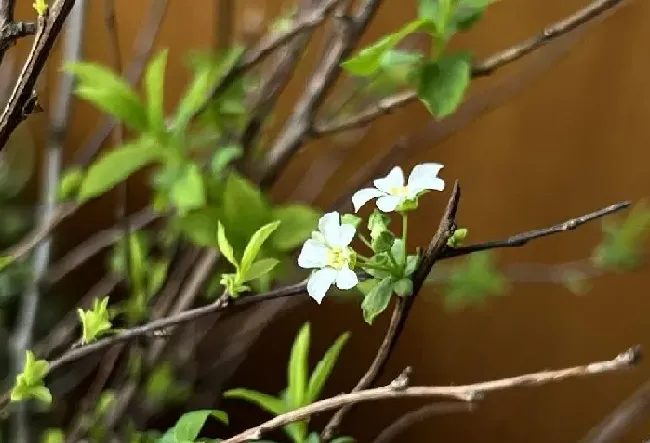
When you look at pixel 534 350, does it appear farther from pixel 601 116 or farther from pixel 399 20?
pixel 399 20

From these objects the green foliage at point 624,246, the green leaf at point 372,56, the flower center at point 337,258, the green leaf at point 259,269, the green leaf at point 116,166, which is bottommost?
the green foliage at point 624,246

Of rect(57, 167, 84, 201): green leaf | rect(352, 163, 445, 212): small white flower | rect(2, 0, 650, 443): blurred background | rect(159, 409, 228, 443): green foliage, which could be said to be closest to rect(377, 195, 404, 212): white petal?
rect(352, 163, 445, 212): small white flower

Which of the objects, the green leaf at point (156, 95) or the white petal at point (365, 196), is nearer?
the white petal at point (365, 196)

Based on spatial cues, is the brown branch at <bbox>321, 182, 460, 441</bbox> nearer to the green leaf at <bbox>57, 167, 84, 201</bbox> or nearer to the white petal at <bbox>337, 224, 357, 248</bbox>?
the white petal at <bbox>337, 224, 357, 248</bbox>

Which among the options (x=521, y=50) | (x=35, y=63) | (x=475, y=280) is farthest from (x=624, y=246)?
(x=35, y=63)

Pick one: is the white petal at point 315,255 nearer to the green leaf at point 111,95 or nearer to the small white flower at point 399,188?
the small white flower at point 399,188

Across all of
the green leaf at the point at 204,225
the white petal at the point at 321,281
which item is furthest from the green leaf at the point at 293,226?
the white petal at the point at 321,281
